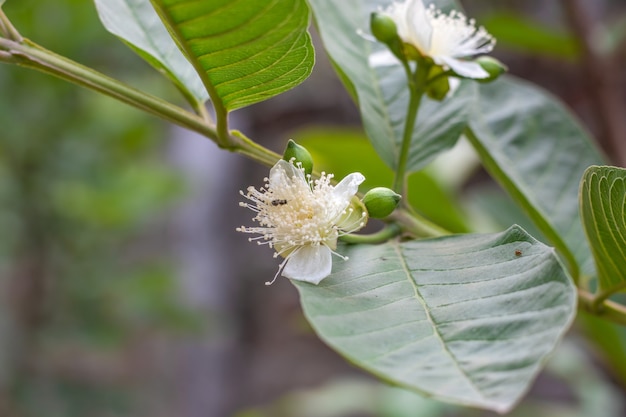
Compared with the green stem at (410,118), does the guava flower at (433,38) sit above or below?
above

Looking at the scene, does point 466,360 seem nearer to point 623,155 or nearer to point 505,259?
point 505,259

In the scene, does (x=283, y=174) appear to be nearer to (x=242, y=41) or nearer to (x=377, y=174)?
(x=242, y=41)

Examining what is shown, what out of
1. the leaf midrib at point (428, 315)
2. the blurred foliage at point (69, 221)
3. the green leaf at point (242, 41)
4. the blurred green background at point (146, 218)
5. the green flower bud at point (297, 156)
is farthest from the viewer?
the blurred foliage at point (69, 221)

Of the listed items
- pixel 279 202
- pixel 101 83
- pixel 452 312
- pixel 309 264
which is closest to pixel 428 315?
pixel 452 312

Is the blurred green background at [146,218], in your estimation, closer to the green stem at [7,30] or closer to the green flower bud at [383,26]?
the green flower bud at [383,26]

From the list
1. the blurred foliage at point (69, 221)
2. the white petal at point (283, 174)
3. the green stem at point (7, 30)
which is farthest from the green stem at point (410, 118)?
the blurred foliage at point (69, 221)

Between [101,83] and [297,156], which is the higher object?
[101,83]
